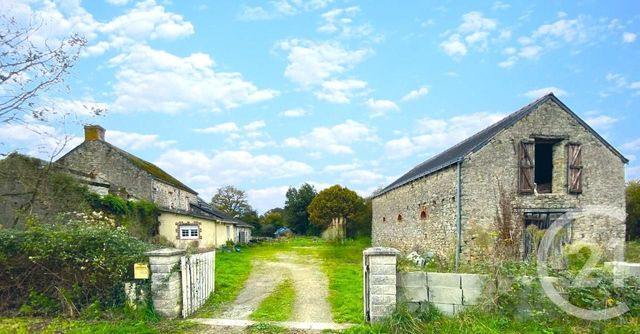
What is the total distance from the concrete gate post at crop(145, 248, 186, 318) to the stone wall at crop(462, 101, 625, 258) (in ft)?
32.1

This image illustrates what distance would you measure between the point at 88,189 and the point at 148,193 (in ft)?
16.5

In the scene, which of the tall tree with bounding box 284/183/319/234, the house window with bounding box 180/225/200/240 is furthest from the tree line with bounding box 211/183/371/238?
the house window with bounding box 180/225/200/240

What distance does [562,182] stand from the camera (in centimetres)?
1430

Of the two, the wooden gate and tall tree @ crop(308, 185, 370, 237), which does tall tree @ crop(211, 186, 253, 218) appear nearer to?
tall tree @ crop(308, 185, 370, 237)

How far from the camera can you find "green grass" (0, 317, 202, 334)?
6094 mm

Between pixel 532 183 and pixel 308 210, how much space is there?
25.1 metres

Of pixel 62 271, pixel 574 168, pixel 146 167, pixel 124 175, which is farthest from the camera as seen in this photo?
pixel 146 167

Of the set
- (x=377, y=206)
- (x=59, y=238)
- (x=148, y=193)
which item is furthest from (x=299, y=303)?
(x=377, y=206)

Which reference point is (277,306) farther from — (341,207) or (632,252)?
(341,207)

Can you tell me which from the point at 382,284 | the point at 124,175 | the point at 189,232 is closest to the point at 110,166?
the point at 124,175

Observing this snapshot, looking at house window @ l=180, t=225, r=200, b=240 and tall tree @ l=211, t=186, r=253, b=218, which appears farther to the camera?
tall tree @ l=211, t=186, r=253, b=218

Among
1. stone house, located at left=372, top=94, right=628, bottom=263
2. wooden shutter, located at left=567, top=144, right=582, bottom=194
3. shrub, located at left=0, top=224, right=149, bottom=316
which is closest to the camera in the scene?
shrub, located at left=0, top=224, right=149, bottom=316

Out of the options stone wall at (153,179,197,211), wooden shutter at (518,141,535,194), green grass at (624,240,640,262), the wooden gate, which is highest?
wooden shutter at (518,141,535,194)

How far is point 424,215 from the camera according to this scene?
16.6m
